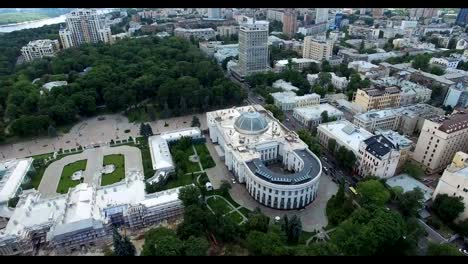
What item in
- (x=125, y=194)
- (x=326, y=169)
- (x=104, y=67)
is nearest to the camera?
(x=125, y=194)

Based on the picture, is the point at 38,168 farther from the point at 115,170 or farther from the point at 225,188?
the point at 225,188

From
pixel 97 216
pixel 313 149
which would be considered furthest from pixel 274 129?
pixel 97 216

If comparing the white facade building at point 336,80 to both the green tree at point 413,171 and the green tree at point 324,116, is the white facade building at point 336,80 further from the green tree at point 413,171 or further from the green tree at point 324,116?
the green tree at point 413,171

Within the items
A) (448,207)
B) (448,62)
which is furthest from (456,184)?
(448,62)

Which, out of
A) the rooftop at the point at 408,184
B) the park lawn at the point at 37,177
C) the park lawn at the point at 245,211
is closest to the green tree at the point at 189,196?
the park lawn at the point at 245,211

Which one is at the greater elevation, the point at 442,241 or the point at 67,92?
the point at 67,92

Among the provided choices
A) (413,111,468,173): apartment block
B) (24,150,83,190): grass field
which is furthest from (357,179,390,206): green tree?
(24,150,83,190): grass field
